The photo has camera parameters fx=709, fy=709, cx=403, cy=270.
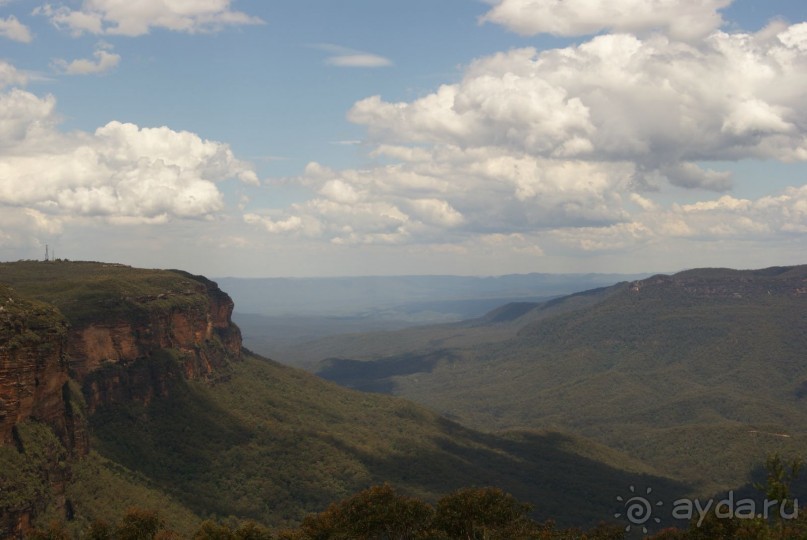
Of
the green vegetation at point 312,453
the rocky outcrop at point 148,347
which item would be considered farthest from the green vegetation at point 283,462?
the rocky outcrop at point 148,347

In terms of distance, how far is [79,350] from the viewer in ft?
331

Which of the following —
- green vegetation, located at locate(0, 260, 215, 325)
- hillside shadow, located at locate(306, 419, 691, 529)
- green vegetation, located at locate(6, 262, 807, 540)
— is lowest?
hillside shadow, located at locate(306, 419, 691, 529)

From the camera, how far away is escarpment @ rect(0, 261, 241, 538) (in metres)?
74.4

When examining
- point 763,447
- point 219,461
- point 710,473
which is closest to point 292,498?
point 219,461

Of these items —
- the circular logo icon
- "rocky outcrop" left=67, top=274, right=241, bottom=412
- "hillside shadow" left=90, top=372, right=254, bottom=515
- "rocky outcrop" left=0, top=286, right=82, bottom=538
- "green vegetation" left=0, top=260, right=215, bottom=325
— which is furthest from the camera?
"green vegetation" left=0, top=260, right=215, bottom=325

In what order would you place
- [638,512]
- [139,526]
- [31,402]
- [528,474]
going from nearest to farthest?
[139,526] < [31,402] < [638,512] < [528,474]

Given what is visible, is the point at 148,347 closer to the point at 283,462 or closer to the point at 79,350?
the point at 79,350

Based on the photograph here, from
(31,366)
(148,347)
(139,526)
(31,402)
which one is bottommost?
(139,526)

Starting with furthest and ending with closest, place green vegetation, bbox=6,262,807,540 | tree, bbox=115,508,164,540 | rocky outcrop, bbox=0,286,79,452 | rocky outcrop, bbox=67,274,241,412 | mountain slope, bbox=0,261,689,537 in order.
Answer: rocky outcrop, bbox=67,274,241,412 → mountain slope, bbox=0,261,689,537 → rocky outcrop, bbox=0,286,79,452 → green vegetation, bbox=6,262,807,540 → tree, bbox=115,508,164,540

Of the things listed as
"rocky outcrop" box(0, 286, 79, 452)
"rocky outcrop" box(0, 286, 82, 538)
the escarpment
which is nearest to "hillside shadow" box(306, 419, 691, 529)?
the escarpment

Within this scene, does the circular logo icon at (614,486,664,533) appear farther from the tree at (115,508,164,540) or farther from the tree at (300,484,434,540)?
the tree at (115,508,164,540)

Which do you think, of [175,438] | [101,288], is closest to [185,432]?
[175,438]

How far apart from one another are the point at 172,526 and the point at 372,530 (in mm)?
30632

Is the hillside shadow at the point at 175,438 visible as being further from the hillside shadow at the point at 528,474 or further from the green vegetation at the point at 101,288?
the hillside shadow at the point at 528,474
